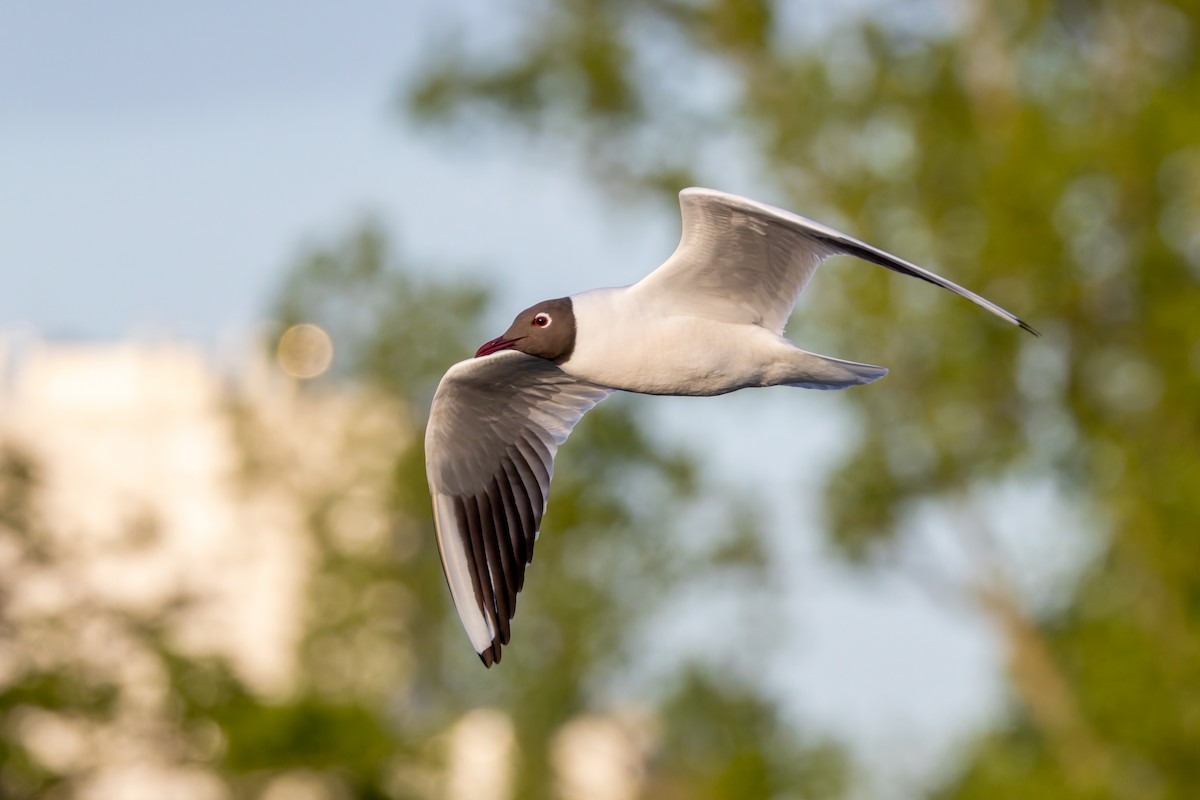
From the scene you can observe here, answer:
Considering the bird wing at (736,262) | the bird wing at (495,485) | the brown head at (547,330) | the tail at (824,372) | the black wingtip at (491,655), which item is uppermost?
the bird wing at (736,262)

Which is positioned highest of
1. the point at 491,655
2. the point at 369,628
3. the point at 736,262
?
the point at 736,262

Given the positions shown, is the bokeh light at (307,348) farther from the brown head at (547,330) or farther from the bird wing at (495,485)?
the brown head at (547,330)

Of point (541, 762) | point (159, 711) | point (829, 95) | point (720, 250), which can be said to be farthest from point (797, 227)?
point (541, 762)

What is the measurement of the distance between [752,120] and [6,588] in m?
7.32

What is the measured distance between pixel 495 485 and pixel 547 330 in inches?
51.5

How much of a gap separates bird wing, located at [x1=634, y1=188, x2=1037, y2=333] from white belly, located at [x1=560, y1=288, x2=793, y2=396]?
0.10m

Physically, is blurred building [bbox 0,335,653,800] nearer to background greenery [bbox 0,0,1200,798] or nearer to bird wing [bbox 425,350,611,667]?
background greenery [bbox 0,0,1200,798]

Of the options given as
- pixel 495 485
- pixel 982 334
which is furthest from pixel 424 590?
pixel 495 485

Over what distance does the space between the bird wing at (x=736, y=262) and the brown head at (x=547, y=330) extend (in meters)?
0.24

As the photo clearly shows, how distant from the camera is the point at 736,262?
5.22 metres

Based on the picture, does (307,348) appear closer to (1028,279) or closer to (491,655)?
(1028,279)

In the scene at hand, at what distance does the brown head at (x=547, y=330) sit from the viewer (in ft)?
16.5

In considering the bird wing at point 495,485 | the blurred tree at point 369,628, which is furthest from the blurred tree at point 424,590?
the bird wing at point 495,485

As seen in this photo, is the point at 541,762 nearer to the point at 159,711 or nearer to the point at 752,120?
the point at 159,711
